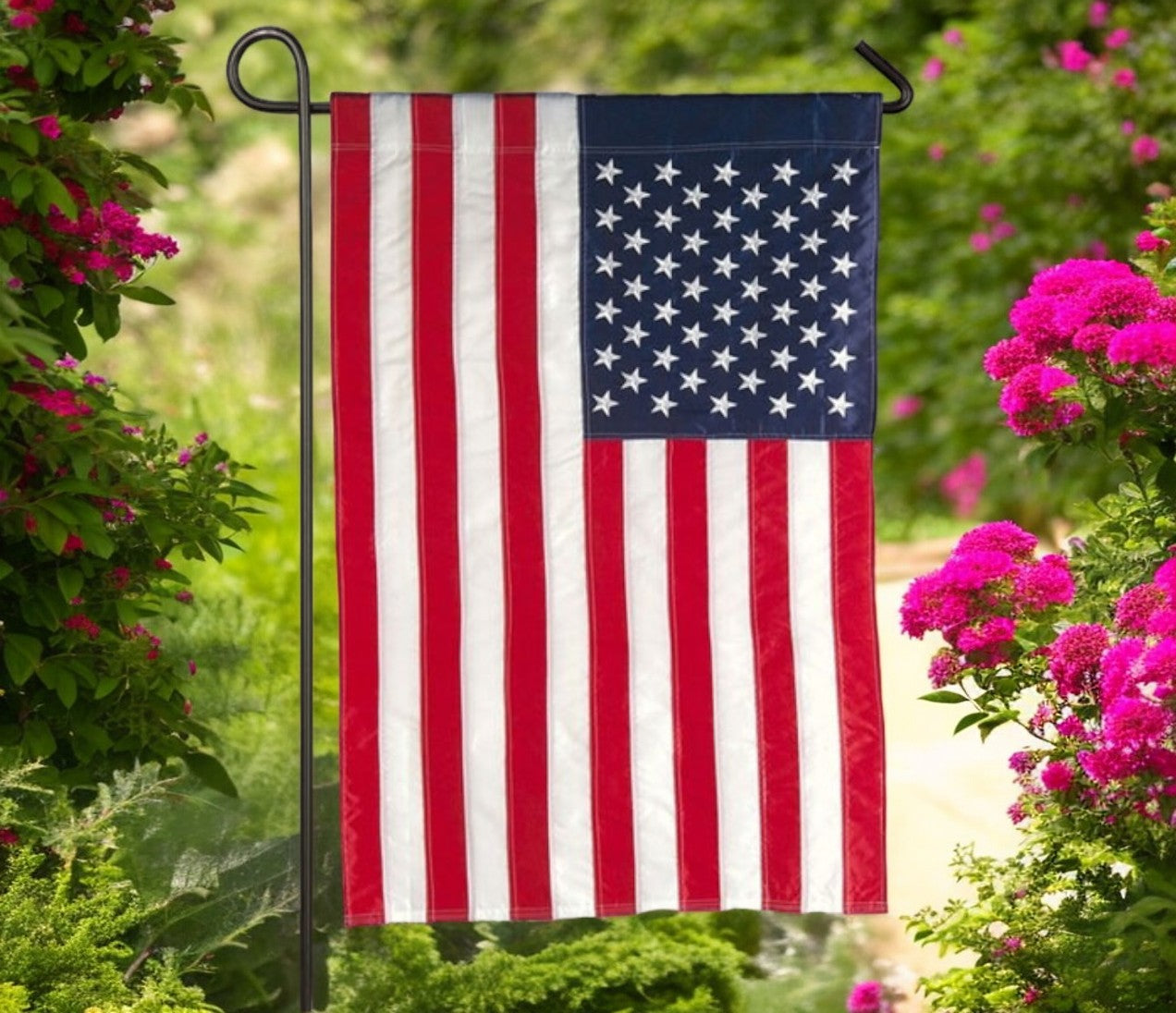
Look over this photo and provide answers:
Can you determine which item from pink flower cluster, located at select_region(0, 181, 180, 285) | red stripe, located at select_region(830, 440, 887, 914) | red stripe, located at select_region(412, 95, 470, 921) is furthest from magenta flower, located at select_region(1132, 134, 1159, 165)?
pink flower cluster, located at select_region(0, 181, 180, 285)

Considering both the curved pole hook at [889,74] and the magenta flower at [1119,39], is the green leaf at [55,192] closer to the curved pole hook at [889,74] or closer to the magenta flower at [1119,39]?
the curved pole hook at [889,74]

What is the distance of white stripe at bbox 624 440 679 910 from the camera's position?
3723 millimetres

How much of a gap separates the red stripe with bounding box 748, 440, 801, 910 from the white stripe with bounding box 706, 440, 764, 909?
Result: 0.06ft

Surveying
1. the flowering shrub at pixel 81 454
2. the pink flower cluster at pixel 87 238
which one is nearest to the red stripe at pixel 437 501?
the flowering shrub at pixel 81 454

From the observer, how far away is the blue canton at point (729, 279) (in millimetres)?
3730

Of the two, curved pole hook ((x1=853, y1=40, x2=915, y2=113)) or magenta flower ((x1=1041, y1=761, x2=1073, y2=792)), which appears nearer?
magenta flower ((x1=1041, y1=761, x2=1073, y2=792))

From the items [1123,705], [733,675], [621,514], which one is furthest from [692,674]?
[1123,705]

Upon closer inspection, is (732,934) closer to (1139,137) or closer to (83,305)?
(83,305)

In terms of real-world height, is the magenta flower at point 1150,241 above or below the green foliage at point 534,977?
above

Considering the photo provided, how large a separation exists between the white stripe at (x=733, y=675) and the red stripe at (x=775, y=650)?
18mm

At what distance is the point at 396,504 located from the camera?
3674mm

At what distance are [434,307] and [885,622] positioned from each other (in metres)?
3.84

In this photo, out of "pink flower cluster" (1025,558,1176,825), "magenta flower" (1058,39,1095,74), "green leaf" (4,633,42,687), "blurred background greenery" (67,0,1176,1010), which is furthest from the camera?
"magenta flower" (1058,39,1095,74)

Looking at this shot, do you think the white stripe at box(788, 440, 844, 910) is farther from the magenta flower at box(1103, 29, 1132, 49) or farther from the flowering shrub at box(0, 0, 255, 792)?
the magenta flower at box(1103, 29, 1132, 49)
